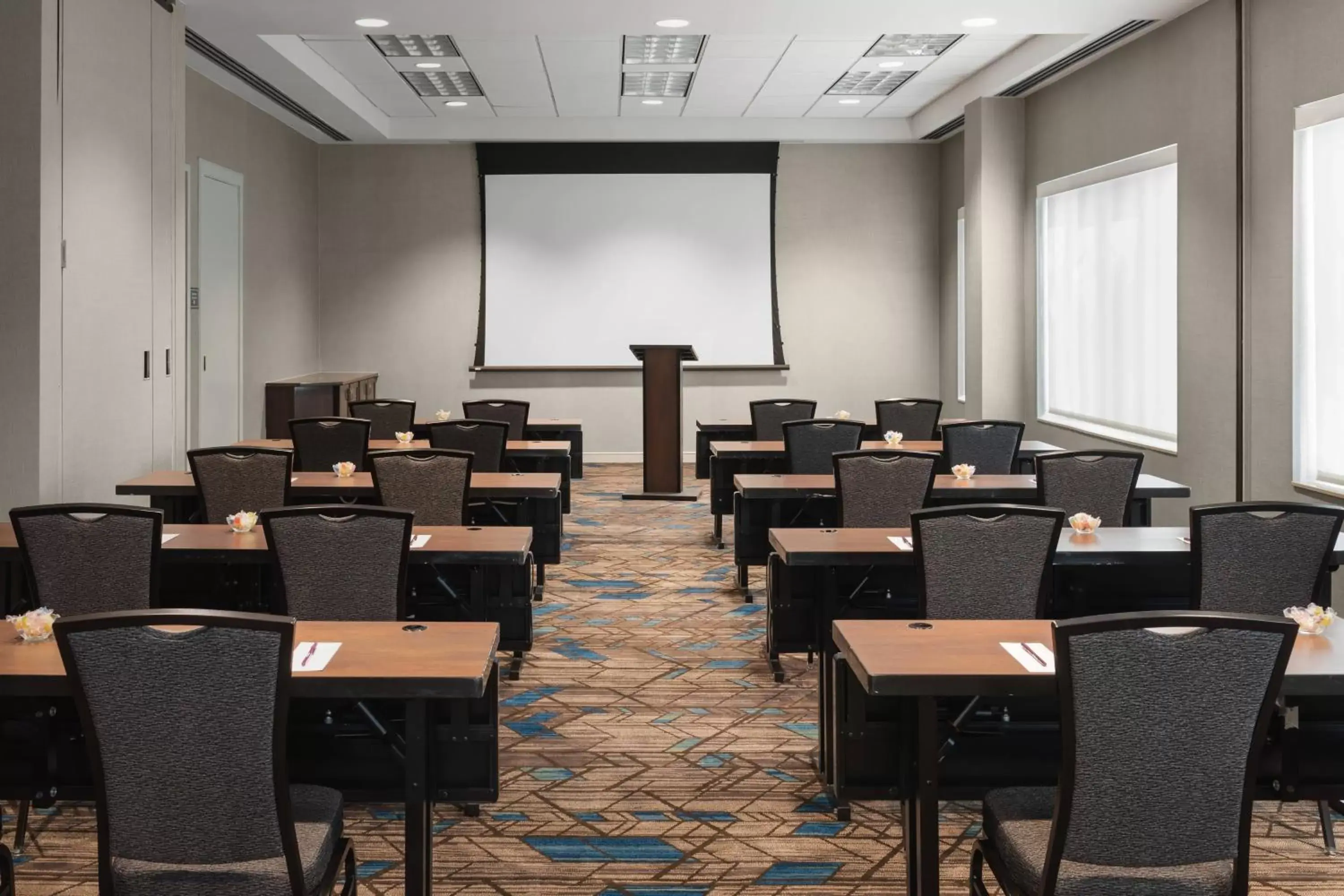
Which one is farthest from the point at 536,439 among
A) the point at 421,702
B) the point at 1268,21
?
the point at 421,702

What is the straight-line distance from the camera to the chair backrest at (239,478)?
5266 mm

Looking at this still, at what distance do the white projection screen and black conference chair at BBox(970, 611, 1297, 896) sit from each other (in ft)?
38.6

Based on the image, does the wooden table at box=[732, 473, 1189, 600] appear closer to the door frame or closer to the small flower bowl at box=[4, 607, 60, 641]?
the small flower bowl at box=[4, 607, 60, 641]

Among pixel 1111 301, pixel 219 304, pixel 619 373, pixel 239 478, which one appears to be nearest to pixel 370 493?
pixel 239 478

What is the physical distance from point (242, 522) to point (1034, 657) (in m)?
2.88

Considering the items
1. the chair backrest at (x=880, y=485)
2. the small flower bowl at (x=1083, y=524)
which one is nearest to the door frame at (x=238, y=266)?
the chair backrest at (x=880, y=485)

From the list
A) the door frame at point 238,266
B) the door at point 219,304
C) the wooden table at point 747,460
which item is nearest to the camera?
the wooden table at point 747,460

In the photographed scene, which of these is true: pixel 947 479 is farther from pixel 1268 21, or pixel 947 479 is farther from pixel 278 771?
pixel 278 771

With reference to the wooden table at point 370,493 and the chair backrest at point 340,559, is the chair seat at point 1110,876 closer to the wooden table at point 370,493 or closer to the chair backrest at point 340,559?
the chair backrest at point 340,559

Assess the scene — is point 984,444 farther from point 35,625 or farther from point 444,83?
point 444,83

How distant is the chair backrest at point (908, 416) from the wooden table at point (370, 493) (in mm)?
2818

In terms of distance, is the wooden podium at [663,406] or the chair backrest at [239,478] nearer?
the chair backrest at [239,478]

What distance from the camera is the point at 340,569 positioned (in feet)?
12.2

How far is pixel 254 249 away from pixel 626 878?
933cm
